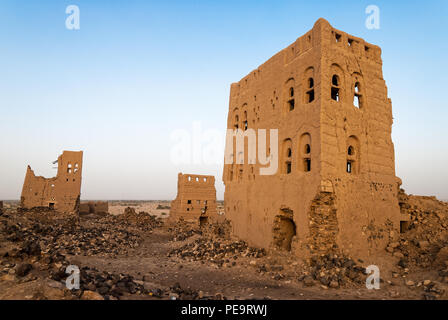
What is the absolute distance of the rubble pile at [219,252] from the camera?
12.9 m

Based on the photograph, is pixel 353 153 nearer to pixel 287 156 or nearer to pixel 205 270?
pixel 287 156

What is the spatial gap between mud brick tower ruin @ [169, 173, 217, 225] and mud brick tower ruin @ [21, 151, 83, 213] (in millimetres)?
8964

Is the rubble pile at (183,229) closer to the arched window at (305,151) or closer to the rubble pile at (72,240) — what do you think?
the rubble pile at (72,240)

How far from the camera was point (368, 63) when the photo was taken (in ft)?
43.2

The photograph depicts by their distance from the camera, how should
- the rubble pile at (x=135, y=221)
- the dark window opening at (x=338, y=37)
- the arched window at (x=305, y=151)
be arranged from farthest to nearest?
the rubble pile at (x=135, y=221) < the dark window opening at (x=338, y=37) < the arched window at (x=305, y=151)

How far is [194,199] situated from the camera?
81.3 ft

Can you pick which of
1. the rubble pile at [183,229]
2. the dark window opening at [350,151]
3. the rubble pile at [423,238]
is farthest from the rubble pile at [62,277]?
the rubble pile at [183,229]

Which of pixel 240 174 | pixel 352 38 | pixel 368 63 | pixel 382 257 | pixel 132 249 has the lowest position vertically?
pixel 132 249

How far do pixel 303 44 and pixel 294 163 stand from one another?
5.55 meters

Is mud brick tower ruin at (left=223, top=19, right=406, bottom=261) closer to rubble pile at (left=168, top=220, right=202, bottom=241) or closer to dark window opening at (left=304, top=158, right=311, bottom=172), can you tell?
dark window opening at (left=304, top=158, right=311, bottom=172)

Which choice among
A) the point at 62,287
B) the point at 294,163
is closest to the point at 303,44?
the point at 294,163

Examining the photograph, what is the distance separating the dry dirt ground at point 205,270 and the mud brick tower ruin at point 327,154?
3.26 feet

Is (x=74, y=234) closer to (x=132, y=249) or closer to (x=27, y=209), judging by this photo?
(x=132, y=249)
